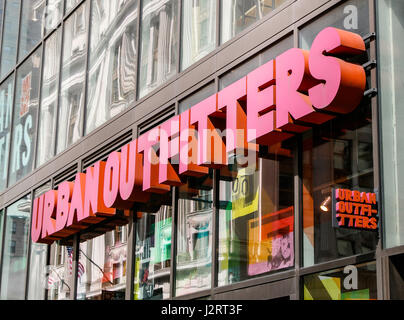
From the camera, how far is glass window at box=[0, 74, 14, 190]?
26078mm

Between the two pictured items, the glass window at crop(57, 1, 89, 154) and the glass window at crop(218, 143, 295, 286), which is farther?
the glass window at crop(57, 1, 89, 154)

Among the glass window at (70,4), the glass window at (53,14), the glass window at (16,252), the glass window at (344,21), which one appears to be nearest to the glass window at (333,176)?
the glass window at (344,21)

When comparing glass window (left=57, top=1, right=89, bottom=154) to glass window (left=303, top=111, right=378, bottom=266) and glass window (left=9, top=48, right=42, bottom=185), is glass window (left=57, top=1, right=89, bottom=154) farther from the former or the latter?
glass window (left=303, top=111, right=378, bottom=266)

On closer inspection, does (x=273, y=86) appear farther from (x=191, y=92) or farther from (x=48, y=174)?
(x=48, y=174)

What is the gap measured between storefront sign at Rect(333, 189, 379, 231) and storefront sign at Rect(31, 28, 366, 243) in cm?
141

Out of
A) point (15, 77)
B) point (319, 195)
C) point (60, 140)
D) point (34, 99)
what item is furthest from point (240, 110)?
point (15, 77)

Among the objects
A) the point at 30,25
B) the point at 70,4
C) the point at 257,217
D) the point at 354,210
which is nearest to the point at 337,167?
the point at 354,210

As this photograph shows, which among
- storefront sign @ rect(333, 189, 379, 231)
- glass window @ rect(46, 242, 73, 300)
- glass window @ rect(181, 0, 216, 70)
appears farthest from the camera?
glass window @ rect(46, 242, 73, 300)

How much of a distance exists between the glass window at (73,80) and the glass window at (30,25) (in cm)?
265

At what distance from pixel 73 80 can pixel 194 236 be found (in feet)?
A: 26.4

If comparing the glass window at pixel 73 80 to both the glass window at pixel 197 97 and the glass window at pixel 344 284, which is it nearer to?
the glass window at pixel 197 97

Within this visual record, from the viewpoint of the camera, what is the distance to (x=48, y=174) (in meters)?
22.3

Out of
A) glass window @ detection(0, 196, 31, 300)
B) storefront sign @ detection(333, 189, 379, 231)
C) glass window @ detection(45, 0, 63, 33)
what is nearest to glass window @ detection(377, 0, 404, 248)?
storefront sign @ detection(333, 189, 379, 231)

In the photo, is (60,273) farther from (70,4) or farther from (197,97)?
(70,4)
